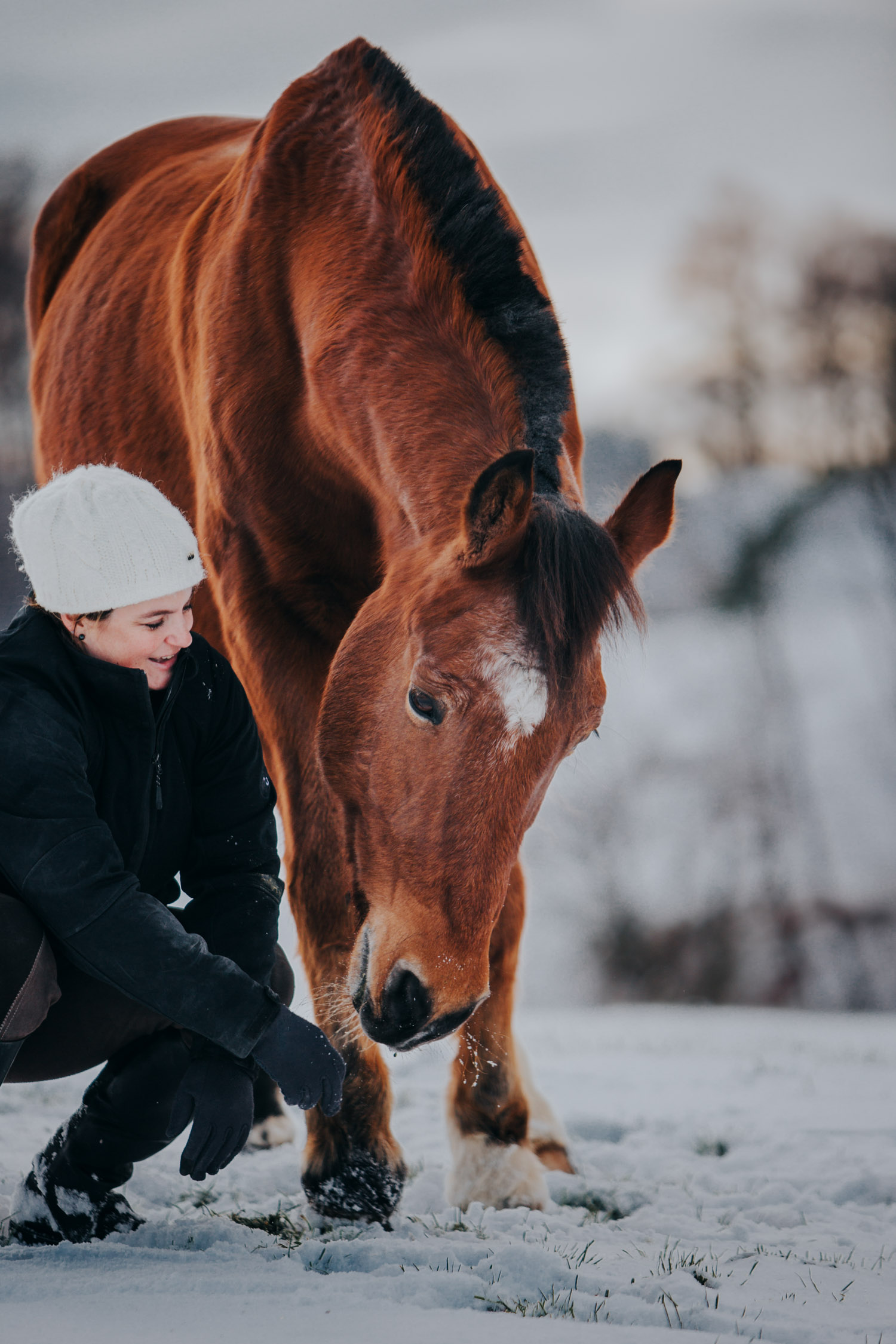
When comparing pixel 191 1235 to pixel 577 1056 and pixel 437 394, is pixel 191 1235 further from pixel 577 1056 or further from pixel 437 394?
pixel 577 1056

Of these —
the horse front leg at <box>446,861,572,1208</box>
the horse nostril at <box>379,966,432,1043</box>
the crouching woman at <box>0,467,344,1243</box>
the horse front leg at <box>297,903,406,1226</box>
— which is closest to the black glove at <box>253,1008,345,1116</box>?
→ the crouching woman at <box>0,467,344,1243</box>

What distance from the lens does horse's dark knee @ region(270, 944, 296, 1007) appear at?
218 cm

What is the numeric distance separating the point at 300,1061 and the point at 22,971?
43cm

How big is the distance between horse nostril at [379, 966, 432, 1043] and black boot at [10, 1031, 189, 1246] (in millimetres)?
370

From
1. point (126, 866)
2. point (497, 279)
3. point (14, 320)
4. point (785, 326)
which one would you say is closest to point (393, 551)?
point (497, 279)

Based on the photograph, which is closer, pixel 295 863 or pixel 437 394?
pixel 437 394

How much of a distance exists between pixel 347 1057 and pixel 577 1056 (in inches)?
91.5

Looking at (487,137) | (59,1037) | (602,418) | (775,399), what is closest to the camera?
(59,1037)

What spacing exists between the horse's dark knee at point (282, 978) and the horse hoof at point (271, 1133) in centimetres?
78

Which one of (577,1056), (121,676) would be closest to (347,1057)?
(121,676)

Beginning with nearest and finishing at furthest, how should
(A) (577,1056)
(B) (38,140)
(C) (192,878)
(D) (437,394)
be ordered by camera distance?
(C) (192,878)
(D) (437,394)
(A) (577,1056)
(B) (38,140)

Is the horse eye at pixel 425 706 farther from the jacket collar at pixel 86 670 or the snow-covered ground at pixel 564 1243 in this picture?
the snow-covered ground at pixel 564 1243

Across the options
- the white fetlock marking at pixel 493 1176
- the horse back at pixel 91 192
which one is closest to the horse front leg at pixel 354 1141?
the white fetlock marking at pixel 493 1176

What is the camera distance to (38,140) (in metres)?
6.30
